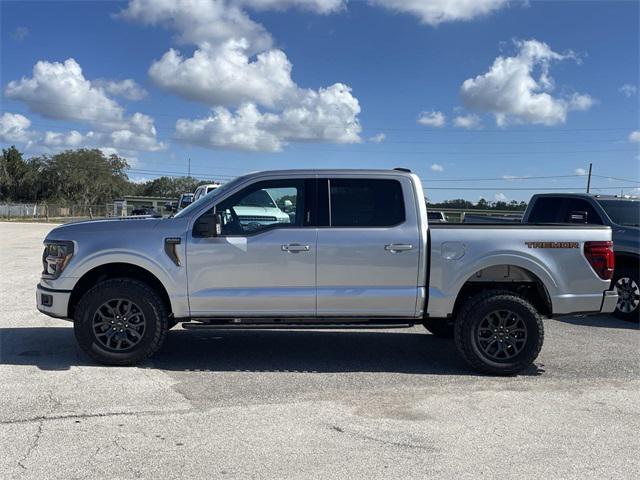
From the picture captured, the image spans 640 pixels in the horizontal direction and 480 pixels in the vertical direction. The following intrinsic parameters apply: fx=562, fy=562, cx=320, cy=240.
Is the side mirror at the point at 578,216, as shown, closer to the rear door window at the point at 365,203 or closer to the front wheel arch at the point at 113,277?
the rear door window at the point at 365,203

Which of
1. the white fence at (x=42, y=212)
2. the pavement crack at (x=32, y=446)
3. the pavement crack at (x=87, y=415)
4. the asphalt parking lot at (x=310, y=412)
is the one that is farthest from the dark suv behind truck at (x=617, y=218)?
the white fence at (x=42, y=212)

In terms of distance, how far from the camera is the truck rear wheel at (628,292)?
862cm

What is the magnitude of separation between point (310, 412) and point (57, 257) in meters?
3.02

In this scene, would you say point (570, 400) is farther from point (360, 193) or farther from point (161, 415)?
point (161, 415)

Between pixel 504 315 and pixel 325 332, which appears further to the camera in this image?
pixel 325 332

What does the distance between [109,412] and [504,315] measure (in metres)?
3.81

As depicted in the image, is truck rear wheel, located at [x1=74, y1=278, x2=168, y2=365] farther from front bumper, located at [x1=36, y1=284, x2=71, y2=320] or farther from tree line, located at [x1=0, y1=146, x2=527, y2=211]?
tree line, located at [x1=0, y1=146, x2=527, y2=211]

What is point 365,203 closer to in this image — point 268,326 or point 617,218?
point 268,326

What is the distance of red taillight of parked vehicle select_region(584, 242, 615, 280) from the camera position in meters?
5.77

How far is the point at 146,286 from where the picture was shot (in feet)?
18.4

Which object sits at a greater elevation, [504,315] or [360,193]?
[360,193]

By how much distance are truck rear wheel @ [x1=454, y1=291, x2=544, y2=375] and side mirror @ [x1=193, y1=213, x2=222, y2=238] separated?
2604mm

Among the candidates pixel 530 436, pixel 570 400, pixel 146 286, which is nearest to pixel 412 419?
pixel 530 436

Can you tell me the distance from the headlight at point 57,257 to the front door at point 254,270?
1220mm
